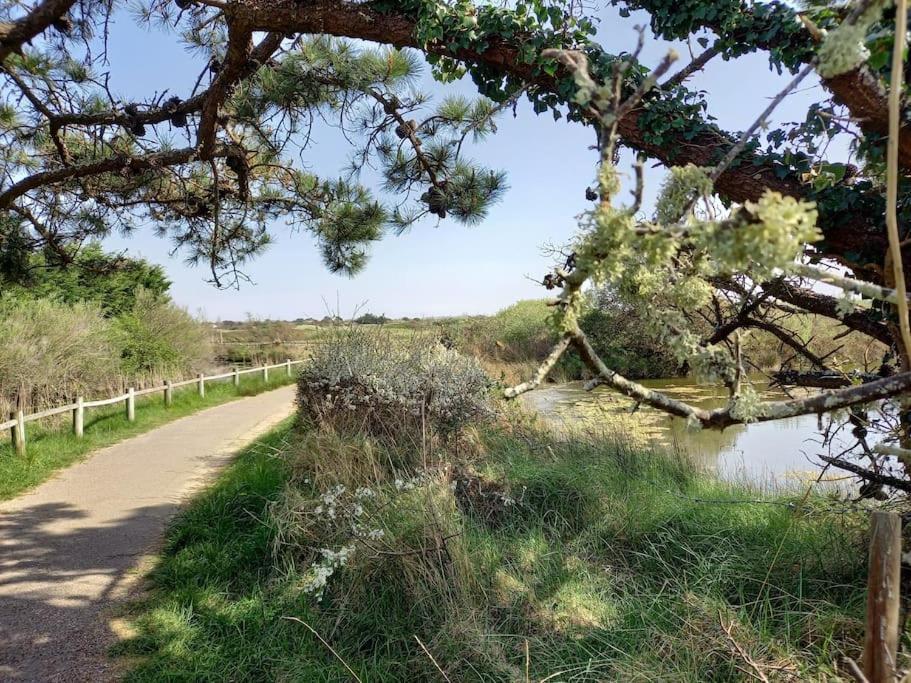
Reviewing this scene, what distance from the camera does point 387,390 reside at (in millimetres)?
6051

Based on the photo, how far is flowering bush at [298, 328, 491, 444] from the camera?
232 inches

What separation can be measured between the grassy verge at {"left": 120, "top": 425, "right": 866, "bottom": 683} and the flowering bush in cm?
114

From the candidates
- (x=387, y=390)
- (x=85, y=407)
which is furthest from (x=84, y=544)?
(x=85, y=407)

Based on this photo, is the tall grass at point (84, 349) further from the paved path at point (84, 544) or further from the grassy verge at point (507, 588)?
the grassy verge at point (507, 588)

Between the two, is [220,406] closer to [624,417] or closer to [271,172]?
[271,172]

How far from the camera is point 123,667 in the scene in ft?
10.0

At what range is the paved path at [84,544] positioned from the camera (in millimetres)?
3199

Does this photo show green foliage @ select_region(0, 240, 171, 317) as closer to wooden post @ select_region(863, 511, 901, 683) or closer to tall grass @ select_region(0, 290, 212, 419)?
tall grass @ select_region(0, 290, 212, 419)

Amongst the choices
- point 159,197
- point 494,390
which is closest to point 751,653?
point 494,390

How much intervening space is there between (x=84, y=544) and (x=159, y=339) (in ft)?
33.8

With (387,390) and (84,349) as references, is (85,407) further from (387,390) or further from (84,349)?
(387,390)

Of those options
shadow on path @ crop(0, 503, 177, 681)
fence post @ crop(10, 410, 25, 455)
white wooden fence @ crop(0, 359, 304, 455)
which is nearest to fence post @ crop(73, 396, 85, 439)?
white wooden fence @ crop(0, 359, 304, 455)

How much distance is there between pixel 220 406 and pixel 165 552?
9.00 m

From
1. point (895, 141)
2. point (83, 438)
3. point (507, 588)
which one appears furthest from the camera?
point (83, 438)
